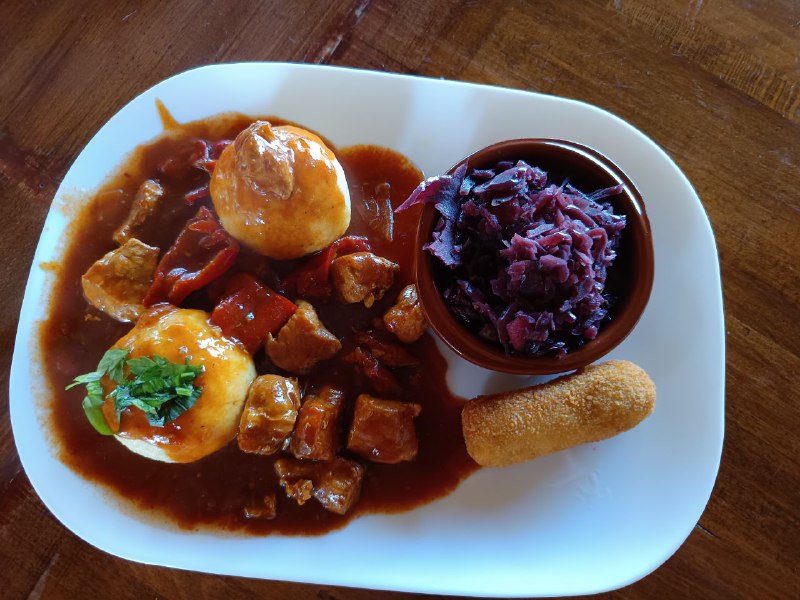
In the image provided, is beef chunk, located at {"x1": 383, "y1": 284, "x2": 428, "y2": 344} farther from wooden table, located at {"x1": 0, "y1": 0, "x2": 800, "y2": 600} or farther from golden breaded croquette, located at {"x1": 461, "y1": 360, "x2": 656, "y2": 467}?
wooden table, located at {"x1": 0, "y1": 0, "x2": 800, "y2": 600}

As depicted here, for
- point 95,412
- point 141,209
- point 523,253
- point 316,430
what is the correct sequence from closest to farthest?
1. point 523,253
2. point 95,412
3. point 316,430
4. point 141,209

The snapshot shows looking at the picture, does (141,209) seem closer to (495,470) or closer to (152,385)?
(152,385)

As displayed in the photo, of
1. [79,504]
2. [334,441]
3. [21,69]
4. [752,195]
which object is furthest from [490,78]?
[79,504]

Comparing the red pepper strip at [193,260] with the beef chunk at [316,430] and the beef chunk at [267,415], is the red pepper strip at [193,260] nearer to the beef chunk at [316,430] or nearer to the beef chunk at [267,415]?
the beef chunk at [267,415]

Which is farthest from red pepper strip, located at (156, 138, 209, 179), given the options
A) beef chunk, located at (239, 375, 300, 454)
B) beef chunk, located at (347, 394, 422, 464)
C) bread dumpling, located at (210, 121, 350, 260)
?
beef chunk, located at (347, 394, 422, 464)

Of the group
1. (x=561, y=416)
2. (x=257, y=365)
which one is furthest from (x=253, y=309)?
(x=561, y=416)
